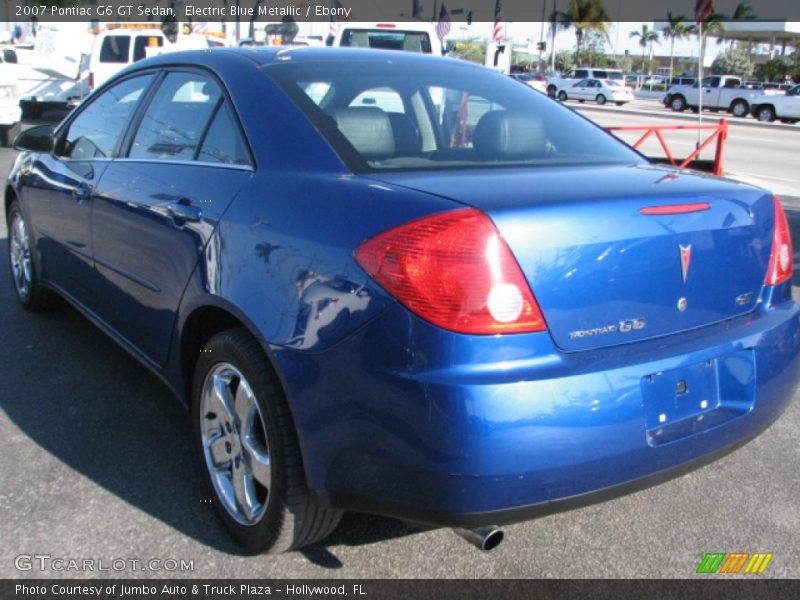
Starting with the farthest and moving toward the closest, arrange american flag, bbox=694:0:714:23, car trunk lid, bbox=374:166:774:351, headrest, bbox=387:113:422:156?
american flag, bbox=694:0:714:23
headrest, bbox=387:113:422:156
car trunk lid, bbox=374:166:774:351

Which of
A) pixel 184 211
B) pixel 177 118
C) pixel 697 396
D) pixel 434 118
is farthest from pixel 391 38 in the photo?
pixel 697 396

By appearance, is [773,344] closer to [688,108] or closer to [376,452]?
[376,452]

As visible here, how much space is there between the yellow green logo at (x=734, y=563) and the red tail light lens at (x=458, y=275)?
118cm

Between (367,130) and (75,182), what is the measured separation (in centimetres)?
190

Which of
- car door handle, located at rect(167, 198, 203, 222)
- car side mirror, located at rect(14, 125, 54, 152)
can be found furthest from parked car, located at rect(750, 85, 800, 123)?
car door handle, located at rect(167, 198, 203, 222)

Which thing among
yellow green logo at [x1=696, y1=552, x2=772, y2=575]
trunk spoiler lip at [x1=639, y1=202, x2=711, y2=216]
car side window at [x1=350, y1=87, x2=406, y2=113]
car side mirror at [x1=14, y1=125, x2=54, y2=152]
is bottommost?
yellow green logo at [x1=696, y1=552, x2=772, y2=575]

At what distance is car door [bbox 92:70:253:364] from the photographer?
2.91 metres

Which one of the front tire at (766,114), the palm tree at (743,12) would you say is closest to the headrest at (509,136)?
the front tire at (766,114)

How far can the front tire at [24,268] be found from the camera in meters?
5.07

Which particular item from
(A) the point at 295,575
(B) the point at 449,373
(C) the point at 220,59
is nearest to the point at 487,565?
(A) the point at 295,575

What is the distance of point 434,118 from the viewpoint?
3.25 metres

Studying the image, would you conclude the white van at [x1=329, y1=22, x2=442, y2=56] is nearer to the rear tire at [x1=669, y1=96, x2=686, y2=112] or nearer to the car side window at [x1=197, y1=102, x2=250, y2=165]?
the car side window at [x1=197, y1=102, x2=250, y2=165]

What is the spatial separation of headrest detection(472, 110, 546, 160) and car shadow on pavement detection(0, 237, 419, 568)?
4.51 feet

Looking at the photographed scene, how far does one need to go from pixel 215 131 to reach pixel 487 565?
1828mm
